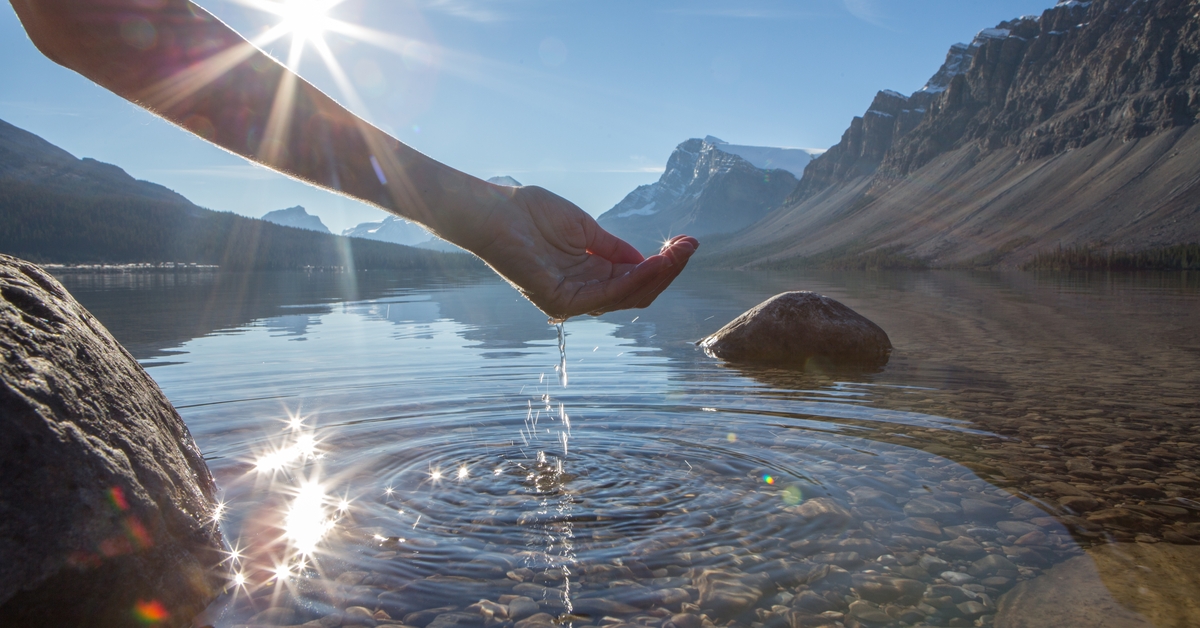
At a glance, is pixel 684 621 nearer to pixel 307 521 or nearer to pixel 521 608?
pixel 521 608

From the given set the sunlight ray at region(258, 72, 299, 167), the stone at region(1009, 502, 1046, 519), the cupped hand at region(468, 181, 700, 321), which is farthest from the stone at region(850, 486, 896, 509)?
the sunlight ray at region(258, 72, 299, 167)

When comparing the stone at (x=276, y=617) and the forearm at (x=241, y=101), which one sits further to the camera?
the stone at (x=276, y=617)

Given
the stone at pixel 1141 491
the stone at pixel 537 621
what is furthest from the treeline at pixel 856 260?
the stone at pixel 537 621

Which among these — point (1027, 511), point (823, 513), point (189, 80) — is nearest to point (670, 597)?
point (823, 513)

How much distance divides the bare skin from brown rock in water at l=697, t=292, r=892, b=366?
9706 millimetres

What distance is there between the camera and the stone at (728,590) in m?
3.92

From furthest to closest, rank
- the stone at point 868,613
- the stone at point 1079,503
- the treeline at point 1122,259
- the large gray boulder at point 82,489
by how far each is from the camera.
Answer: the treeline at point 1122,259 → the stone at point 1079,503 → the stone at point 868,613 → the large gray boulder at point 82,489

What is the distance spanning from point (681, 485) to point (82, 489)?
13.8ft

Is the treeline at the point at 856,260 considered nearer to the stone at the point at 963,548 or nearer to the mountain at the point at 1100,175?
the mountain at the point at 1100,175

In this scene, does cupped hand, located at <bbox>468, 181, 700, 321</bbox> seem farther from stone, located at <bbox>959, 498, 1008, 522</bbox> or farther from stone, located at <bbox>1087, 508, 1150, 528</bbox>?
stone, located at <bbox>1087, 508, 1150, 528</bbox>

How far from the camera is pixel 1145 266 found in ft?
305

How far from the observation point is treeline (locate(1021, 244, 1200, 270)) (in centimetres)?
9038

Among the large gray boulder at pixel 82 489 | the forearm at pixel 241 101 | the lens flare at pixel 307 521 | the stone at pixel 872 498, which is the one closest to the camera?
the large gray boulder at pixel 82 489

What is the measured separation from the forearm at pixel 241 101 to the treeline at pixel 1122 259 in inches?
4242
